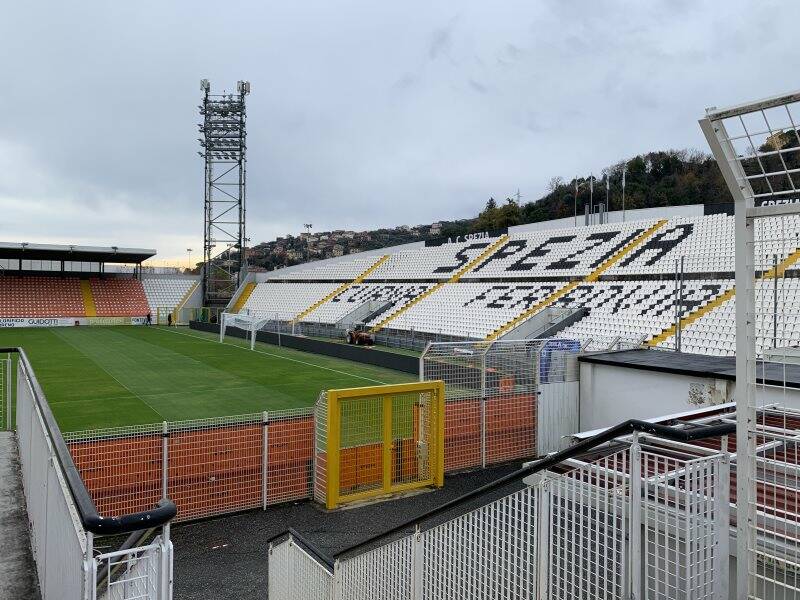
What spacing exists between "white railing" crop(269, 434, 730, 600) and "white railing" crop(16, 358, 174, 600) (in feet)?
6.03

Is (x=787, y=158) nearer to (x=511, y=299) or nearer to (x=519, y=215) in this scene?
(x=511, y=299)

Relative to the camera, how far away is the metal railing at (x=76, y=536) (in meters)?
2.16

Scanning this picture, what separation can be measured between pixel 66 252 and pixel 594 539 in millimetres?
53152

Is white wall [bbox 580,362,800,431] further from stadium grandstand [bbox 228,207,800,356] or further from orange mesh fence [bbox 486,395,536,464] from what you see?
stadium grandstand [bbox 228,207,800,356]

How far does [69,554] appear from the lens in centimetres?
267

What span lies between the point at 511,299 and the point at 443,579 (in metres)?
29.7

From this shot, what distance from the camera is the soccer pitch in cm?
1638

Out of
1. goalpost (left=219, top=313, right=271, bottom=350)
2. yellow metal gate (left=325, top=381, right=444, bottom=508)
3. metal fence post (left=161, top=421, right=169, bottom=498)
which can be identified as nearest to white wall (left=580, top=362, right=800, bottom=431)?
yellow metal gate (left=325, top=381, right=444, bottom=508)

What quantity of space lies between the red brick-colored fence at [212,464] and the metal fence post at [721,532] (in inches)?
267

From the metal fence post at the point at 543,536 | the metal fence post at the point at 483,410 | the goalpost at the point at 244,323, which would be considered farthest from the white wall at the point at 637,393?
the goalpost at the point at 244,323

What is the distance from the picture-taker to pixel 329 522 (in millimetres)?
8336

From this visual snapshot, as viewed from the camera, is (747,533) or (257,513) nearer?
(747,533)

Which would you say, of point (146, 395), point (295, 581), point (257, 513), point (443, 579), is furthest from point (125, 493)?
point (146, 395)

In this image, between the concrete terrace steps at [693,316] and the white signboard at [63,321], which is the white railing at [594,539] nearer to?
the concrete terrace steps at [693,316]
